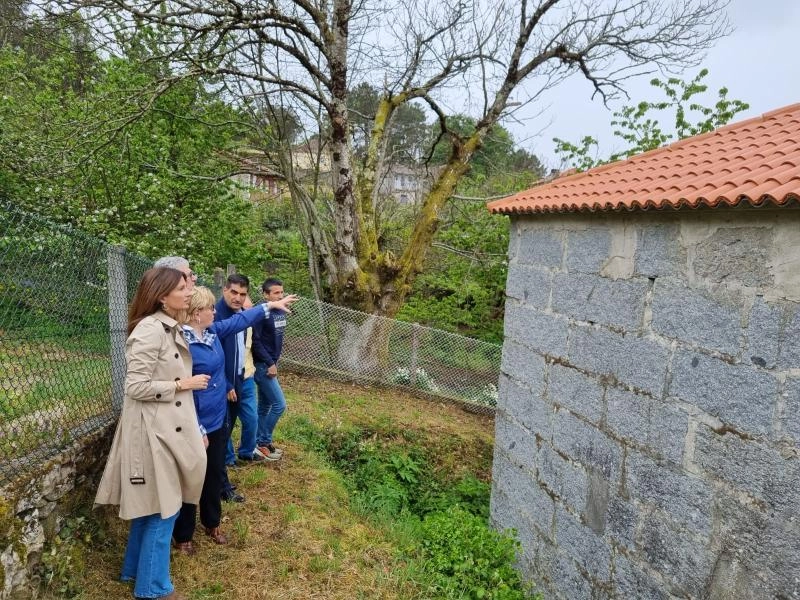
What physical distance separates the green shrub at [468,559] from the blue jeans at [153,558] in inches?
76.0

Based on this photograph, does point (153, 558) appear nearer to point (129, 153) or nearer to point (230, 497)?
point (230, 497)

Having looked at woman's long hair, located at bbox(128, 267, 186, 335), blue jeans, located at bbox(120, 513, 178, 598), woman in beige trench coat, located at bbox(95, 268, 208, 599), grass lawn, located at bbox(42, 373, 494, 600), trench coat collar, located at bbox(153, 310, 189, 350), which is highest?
woman's long hair, located at bbox(128, 267, 186, 335)

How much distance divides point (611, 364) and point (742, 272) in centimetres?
111

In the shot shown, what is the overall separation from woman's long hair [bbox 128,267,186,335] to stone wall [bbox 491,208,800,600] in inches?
109

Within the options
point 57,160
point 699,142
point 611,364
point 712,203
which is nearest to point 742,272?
point 712,203

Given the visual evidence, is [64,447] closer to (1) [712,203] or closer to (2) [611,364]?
(2) [611,364]

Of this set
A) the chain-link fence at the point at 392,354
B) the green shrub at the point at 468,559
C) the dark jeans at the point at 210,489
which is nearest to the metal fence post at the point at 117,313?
the dark jeans at the point at 210,489

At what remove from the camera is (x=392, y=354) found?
8969mm

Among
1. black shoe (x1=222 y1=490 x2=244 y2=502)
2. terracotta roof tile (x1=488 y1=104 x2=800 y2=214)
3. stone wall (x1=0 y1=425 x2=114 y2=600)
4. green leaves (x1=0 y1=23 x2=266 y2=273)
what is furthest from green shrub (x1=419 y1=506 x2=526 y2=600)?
green leaves (x1=0 y1=23 x2=266 y2=273)

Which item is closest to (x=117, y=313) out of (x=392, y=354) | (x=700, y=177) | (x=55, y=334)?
(x=55, y=334)

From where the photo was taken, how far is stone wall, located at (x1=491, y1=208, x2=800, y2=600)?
8.02ft

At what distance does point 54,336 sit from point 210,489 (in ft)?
4.34

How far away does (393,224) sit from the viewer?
1346 centimetres

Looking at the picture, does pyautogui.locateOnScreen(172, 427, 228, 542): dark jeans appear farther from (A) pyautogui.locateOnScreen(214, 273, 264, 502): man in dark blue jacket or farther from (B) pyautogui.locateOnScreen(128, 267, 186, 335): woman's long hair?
(B) pyautogui.locateOnScreen(128, 267, 186, 335): woman's long hair
